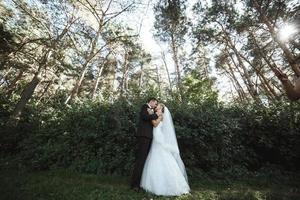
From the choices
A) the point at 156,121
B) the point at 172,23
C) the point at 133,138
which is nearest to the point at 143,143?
the point at 156,121

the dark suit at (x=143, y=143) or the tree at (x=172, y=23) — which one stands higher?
the tree at (x=172, y=23)

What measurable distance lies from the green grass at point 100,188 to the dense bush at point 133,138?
38.2 inches

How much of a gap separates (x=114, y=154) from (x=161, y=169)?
109 inches

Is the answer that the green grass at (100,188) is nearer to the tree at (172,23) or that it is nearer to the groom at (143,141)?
the groom at (143,141)

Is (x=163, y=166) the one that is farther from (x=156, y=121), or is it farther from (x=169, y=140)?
(x=156, y=121)

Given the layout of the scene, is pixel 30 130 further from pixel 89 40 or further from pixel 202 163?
pixel 202 163

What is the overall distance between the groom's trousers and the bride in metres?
0.14

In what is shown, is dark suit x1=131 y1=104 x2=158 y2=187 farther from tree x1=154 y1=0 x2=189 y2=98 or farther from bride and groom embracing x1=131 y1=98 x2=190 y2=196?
tree x1=154 y1=0 x2=189 y2=98

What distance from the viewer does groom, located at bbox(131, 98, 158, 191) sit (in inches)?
226

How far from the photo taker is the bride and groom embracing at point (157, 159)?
5570mm

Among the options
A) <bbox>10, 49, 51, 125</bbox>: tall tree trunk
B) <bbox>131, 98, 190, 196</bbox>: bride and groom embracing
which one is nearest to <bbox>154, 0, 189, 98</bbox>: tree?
<bbox>131, 98, 190, 196</bbox>: bride and groom embracing

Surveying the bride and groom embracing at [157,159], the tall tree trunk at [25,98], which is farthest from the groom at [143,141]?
the tall tree trunk at [25,98]

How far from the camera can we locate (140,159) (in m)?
5.83

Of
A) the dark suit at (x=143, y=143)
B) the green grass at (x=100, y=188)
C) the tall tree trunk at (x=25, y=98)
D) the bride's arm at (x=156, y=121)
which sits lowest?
the green grass at (x=100, y=188)
